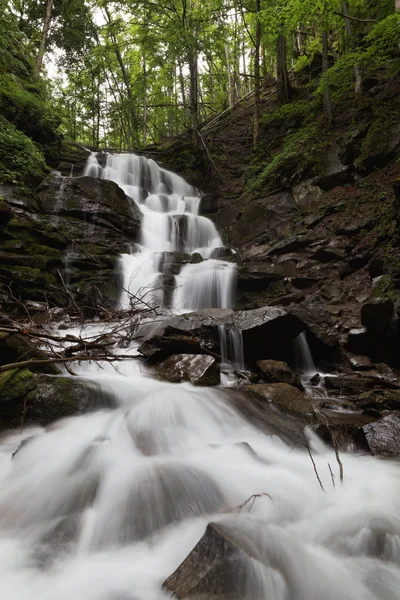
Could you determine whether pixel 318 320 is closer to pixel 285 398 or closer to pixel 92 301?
pixel 285 398

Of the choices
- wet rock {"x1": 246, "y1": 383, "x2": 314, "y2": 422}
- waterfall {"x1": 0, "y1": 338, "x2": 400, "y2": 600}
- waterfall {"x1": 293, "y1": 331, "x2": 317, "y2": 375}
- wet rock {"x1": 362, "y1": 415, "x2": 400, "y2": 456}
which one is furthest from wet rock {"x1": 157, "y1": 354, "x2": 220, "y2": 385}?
waterfall {"x1": 293, "y1": 331, "x2": 317, "y2": 375}

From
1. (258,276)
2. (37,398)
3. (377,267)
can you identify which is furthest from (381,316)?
(37,398)

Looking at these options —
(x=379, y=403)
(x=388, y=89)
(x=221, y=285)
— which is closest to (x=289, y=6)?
(x=388, y=89)

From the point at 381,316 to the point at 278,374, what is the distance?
226 centimetres

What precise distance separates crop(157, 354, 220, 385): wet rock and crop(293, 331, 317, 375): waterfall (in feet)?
7.91

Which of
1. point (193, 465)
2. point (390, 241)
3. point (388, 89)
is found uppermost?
point (388, 89)

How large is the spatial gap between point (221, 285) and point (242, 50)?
22.0 metres

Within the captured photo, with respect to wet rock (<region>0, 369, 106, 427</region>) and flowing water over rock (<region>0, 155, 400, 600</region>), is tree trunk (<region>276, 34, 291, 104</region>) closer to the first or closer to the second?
flowing water over rock (<region>0, 155, 400, 600</region>)

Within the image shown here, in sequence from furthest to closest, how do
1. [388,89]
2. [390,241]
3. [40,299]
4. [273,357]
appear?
1. [388,89]
2. [40,299]
3. [390,241]
4. [273,357]

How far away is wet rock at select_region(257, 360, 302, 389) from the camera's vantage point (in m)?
5.34

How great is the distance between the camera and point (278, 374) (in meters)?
5.40

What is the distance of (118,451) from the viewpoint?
305cm

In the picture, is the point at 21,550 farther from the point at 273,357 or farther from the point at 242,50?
the point at 242,50

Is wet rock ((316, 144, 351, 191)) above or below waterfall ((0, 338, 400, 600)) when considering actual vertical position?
above
